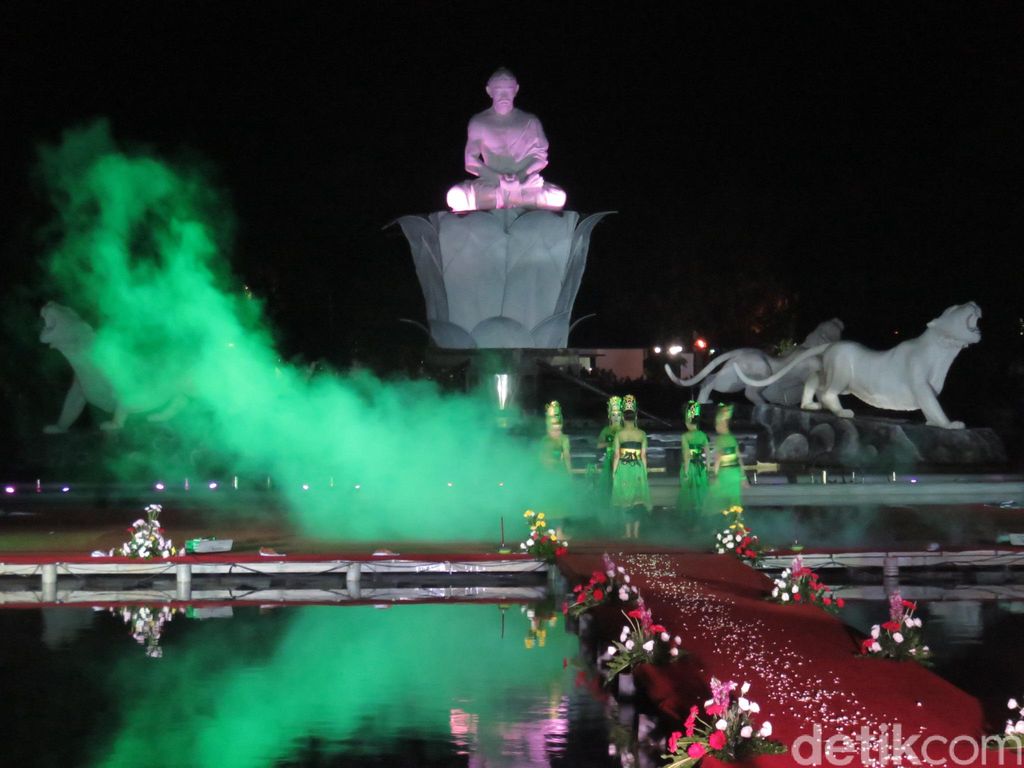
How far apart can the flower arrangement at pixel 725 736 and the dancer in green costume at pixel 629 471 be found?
851 centimetres

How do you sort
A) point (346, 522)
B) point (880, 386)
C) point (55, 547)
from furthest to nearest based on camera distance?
point (880, 386)
point (346, 522)
point (55, 547)

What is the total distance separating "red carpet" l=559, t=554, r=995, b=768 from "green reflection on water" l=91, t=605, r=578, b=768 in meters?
0.87

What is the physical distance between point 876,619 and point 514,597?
3.12m

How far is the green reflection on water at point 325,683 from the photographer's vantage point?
7.40 meters

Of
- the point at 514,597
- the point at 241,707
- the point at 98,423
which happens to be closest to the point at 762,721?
the point at 241,707

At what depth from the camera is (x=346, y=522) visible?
16.5m

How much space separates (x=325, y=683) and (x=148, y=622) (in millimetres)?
2708

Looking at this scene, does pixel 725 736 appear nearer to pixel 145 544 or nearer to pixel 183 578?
pixel 183 578

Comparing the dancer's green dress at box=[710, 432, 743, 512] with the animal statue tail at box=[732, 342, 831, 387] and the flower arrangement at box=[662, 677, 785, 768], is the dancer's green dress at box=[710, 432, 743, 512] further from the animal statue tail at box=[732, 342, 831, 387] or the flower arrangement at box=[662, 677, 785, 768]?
the animal statue tail at box=[732, 342, 831, 387]

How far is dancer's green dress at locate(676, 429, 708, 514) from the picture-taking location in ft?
49.3

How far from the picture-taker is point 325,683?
8.74m

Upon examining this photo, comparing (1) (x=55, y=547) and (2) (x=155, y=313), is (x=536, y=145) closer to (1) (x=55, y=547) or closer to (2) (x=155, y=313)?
(2) (x=155, y=313)

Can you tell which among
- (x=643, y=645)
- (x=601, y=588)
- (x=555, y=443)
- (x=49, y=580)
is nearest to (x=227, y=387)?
(x=555, y=443)

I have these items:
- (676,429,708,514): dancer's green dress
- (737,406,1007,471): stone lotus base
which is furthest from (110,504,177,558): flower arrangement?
(737,406,1007,471): stone lotus base
